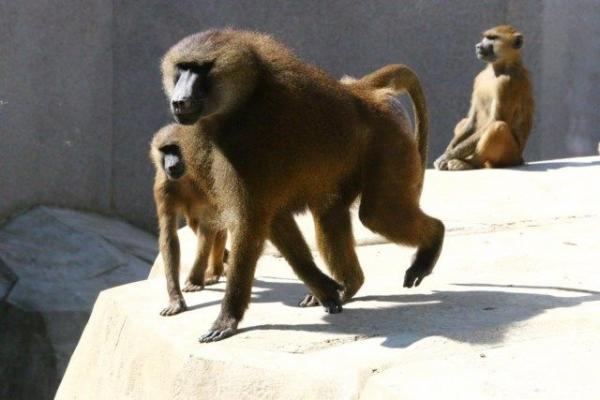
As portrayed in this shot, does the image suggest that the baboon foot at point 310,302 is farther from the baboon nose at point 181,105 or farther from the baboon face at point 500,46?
the baboon face at point 500,46

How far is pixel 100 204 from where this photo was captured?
402 inches

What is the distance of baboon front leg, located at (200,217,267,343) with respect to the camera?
423 cm

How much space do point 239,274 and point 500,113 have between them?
5074 mm

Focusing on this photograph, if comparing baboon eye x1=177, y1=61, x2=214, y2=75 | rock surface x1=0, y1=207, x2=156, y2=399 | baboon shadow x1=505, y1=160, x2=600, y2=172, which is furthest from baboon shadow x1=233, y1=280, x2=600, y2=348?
rock surface x1=0, y1=207, x2=156, y2=399

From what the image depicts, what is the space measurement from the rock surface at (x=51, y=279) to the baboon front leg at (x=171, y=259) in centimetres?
314

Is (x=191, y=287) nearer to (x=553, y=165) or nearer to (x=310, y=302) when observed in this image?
(x=310, y=302)

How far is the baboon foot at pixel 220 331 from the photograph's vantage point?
4215mm

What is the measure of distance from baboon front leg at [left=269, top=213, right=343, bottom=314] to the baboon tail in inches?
30.6

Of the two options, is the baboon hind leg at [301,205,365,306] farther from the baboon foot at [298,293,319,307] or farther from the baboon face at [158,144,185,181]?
A: the baboon face at [158,144,185,181]

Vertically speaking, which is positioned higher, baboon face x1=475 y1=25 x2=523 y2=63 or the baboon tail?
the baboon tail

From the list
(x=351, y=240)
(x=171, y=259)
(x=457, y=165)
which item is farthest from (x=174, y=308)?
(x=457, y=165)

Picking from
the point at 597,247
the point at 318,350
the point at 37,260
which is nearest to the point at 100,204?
the point at 37,260

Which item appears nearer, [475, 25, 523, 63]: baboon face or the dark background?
[475, 25, 523, 63]: baboon face

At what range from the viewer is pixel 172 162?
17.4 feet
